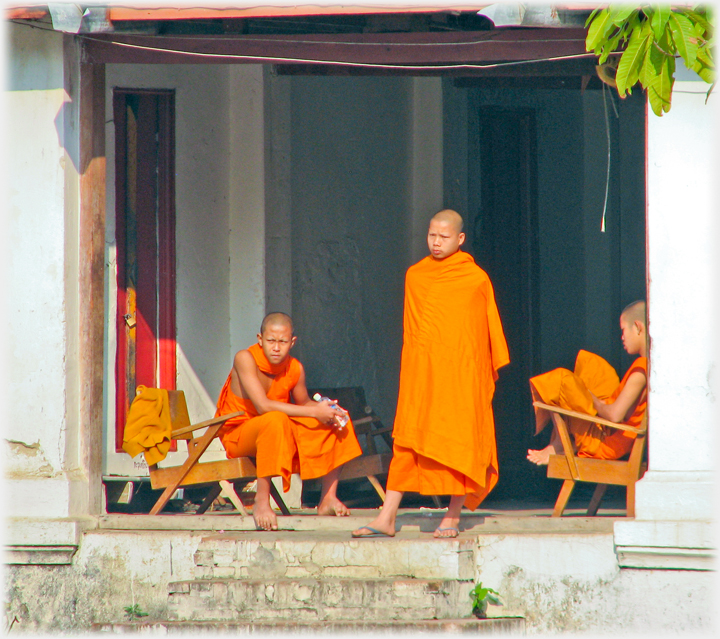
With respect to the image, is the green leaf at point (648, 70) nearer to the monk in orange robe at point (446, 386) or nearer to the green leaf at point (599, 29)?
the green leaf at point (599, 29)

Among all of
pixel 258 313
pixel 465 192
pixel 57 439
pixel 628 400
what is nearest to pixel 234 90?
pixel 258 313

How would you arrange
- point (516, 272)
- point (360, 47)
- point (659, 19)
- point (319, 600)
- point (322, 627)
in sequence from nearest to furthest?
point (659, 19)
point (322, 627)
point (319, 600)
point (360, 47)
point (516, 272)

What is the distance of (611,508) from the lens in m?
6.27

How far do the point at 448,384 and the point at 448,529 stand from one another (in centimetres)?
72

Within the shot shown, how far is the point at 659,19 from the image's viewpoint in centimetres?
388

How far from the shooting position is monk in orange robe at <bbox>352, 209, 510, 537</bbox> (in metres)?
4.95

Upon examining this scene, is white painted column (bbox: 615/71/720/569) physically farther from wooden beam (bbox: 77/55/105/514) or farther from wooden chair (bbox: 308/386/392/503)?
wooden beam (bbox: 77/55/105/514)

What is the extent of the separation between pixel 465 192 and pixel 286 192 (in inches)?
66.1

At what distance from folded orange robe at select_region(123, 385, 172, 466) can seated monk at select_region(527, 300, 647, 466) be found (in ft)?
6.54

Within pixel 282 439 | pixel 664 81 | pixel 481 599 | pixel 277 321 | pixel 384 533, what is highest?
pixel 664 81

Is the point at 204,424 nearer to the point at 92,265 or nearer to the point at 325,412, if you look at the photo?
the point at 325,412

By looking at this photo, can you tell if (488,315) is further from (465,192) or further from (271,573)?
(465,192)

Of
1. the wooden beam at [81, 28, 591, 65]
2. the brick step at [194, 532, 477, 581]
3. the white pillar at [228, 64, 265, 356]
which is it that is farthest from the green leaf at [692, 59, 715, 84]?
the white pillar at [228, 64, 265, 356]

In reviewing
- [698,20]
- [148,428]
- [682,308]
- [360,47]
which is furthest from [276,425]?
[698,20]
